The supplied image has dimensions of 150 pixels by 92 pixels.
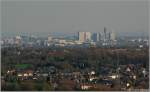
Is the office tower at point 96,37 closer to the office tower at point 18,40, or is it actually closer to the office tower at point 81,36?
the office tower at point 81,36

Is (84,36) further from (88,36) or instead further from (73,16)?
(73,16)

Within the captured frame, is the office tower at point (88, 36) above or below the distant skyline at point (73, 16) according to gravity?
below

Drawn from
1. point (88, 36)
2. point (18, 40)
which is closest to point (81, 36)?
point (88, 36)

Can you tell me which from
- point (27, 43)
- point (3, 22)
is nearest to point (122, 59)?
point (27, 43)

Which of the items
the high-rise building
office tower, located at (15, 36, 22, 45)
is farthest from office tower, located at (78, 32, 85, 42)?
office tower, located at (15, 36, 22, 45)

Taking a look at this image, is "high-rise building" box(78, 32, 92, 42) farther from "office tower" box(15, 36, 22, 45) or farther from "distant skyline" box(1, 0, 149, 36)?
"office tower" box(15, 36, 22, 45)

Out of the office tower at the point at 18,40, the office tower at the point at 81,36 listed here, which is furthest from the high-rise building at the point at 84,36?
the office tower at the point at 18,40

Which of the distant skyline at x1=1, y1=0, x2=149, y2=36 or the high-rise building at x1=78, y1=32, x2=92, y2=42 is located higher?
the distant skyline at x1=1, y1=0, x2=149, y2=36

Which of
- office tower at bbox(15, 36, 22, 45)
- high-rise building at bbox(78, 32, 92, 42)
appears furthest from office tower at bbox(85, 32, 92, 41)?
office tower at bbox(15, 36, 22, 45)

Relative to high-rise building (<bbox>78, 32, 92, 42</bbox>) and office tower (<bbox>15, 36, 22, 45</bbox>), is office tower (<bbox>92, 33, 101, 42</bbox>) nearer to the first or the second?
high-rise building (<bbox>78, 32, 92, 42</bbox>)
